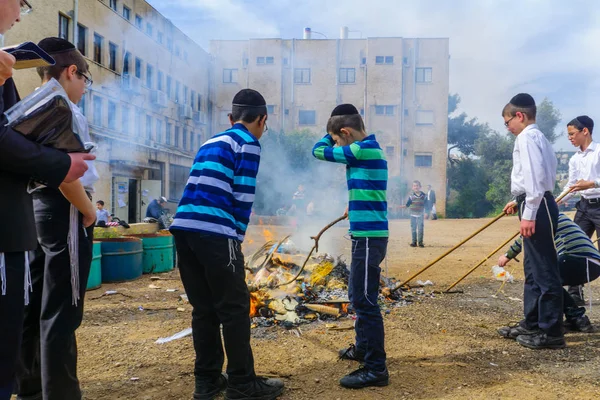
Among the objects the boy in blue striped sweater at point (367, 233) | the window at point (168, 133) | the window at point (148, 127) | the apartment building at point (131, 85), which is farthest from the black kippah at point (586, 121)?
the window at point (168, 133)

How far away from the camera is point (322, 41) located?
33656mm

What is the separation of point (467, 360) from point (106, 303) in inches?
177

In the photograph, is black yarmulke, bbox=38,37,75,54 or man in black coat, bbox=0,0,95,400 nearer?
man in black coat, bbox=0,0,95,400

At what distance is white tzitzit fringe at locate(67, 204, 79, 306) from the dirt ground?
103cm

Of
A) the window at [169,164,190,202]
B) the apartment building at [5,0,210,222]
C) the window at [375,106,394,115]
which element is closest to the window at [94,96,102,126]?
the apartment building at [5,0,210,222]

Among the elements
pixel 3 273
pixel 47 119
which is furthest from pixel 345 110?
pixel 3 273

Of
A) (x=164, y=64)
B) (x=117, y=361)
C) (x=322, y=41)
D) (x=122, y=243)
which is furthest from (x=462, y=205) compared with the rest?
(x=117, y=361)

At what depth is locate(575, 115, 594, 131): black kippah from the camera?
5664 millimetres

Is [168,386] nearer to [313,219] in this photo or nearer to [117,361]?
[117,361]

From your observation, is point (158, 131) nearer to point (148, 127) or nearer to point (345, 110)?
point (148, 127)

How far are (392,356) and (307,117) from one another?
32.9m

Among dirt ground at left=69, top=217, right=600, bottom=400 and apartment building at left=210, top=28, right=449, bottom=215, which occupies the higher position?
apartment building at left=210, top=28, right=449, bottom=215

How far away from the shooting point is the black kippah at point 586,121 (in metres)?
5.66

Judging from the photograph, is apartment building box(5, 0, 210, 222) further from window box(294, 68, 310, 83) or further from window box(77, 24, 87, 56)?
window box(294, 68, 310, 83)
